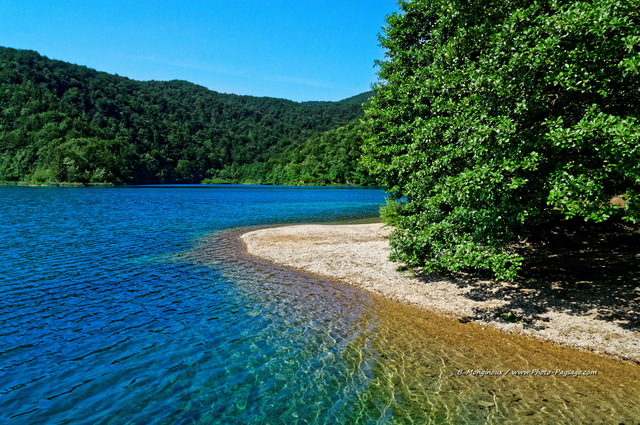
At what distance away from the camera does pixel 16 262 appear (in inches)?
917

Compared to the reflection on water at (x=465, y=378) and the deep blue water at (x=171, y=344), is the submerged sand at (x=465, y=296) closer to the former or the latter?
the reflection on water at (x=465, y=378)

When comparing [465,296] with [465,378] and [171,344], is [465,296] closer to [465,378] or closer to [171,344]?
[465,378]

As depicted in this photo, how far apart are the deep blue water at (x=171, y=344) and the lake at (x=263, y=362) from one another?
50 mm

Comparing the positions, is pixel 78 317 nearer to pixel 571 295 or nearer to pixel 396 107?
pixel 396 107

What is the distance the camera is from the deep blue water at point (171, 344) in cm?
895

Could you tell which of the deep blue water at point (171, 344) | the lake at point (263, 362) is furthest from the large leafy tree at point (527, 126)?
the deep blue water at point (171, 344)

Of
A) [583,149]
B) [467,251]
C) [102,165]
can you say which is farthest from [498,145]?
[102,165]

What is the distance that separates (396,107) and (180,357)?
17.6 metres

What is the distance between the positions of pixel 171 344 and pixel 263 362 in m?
3.65

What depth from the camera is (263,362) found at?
11.3 m

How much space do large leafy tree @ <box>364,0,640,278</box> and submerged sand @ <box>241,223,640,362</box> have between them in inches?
101

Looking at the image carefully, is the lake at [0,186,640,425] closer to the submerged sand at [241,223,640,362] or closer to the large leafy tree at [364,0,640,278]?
the submerged sand at [241,223,640,362]

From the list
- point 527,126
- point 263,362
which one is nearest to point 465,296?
point 527,126

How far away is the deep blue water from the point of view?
895 centimetres
